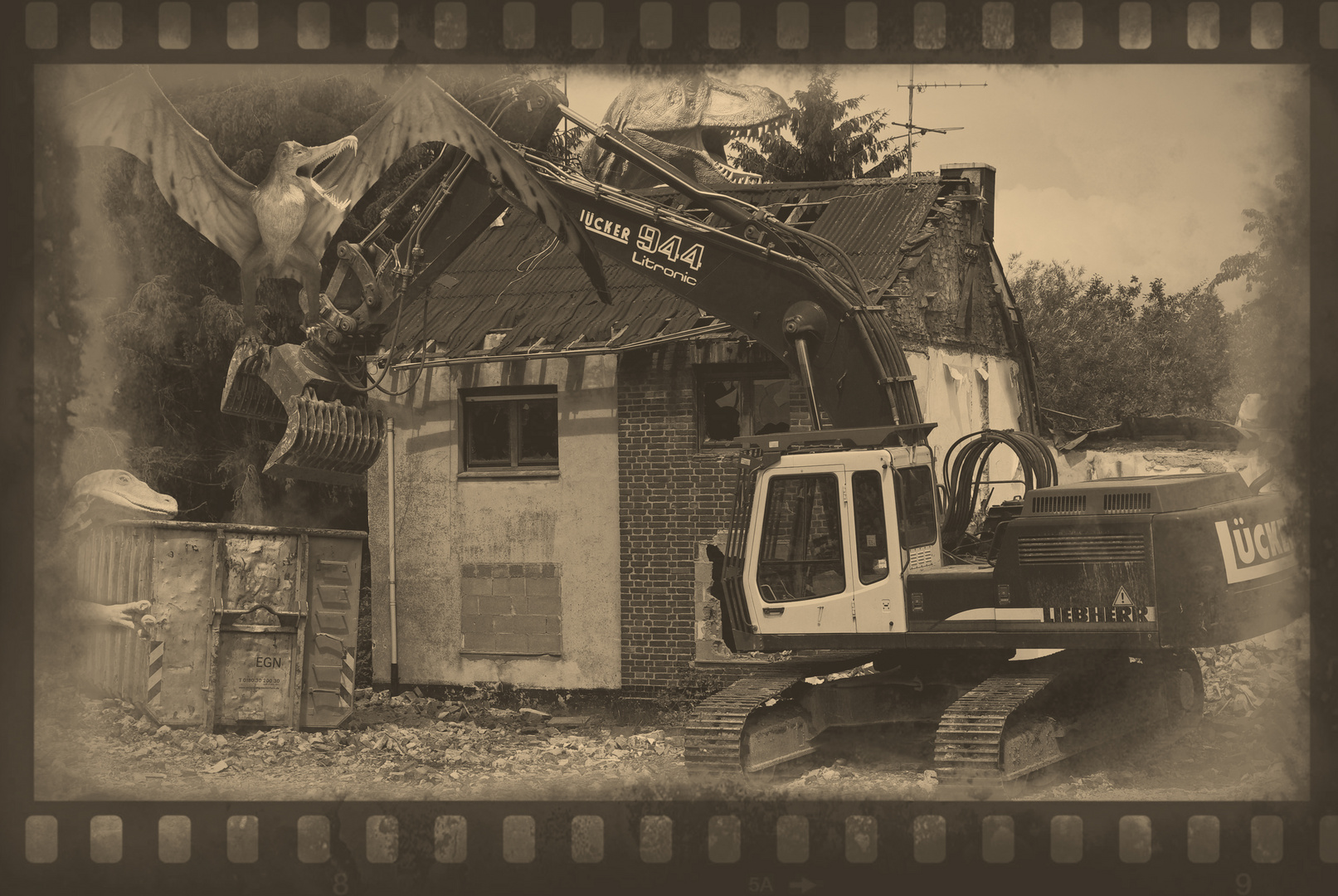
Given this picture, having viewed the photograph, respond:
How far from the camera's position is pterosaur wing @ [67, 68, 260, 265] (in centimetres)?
834

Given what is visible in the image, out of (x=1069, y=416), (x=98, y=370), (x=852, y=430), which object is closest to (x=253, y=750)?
(x=98, y=370)

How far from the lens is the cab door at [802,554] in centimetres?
928

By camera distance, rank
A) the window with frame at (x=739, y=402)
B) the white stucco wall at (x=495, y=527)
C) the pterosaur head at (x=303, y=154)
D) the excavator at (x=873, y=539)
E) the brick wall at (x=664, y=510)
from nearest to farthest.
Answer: the excavator at (x=873, y=539) < the pterosaur head at (x=303, y=154) < the window with frame at (x=739, y=402) < the brick wall at (x=664, y=510) < the white stucco wall at (x=495, y=527)

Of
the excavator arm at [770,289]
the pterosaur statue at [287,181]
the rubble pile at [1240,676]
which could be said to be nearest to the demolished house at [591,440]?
the excavator arm at [770,289]

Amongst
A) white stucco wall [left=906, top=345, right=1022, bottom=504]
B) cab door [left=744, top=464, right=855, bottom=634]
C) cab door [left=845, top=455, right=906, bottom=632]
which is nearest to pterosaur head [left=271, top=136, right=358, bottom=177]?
cab door [left=744, top=464, right=855, bottom=634]

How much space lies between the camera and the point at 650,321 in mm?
13375

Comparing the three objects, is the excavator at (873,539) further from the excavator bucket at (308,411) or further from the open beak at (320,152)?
the open beak at (320,152)

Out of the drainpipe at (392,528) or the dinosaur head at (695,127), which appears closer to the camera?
the dinosaur head at (695,127)

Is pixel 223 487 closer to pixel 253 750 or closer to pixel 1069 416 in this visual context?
pixel 253 750

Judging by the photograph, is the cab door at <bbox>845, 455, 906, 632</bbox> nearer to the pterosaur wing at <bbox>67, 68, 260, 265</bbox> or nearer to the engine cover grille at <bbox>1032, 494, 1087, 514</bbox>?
the engine cover grille at <bbox>1032, 494, 1087, 514</bbox>

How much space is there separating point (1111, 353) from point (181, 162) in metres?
15.7

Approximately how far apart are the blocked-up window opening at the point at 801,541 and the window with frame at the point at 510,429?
198 inches

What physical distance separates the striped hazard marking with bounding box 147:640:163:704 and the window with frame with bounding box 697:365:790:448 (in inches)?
208

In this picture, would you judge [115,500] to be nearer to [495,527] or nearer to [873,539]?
[495,527]
